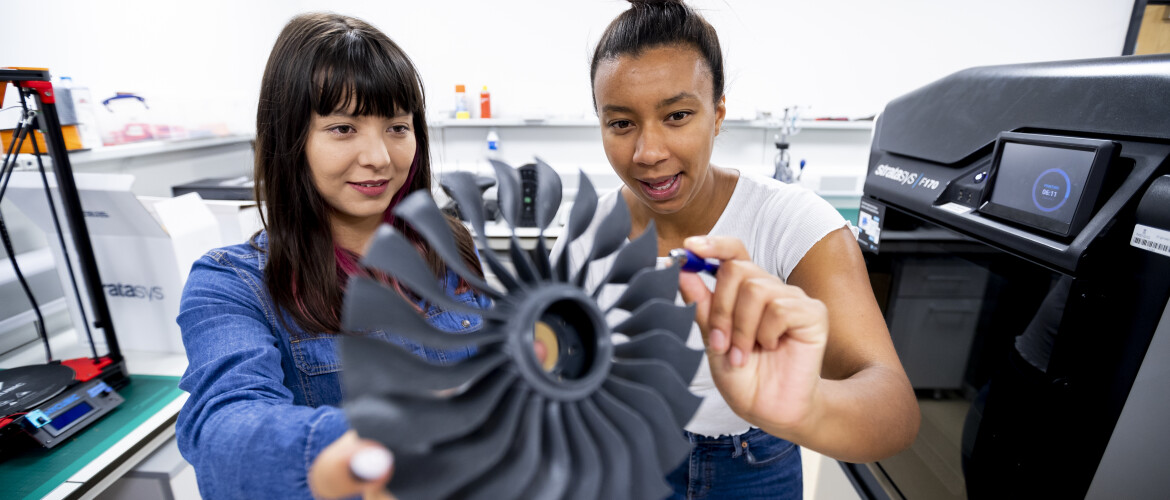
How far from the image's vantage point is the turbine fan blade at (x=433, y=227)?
43 centimetres

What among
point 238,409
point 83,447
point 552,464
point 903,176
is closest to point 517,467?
point 552,464

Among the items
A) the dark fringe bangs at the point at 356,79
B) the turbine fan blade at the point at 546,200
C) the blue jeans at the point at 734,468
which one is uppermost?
the dark fringe bangs at the point at 356,79

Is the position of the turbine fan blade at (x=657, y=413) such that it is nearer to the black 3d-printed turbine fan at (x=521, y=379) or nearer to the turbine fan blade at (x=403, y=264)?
the black 3d-printed turbine fan at (x=521, y=379)

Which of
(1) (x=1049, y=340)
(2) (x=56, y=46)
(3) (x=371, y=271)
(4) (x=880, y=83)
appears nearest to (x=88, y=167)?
(2) (x=56, y=46)

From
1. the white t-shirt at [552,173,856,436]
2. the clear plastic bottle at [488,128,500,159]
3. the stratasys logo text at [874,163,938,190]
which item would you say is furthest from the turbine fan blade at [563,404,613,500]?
the clear plastic bottle at [488,128,500,159]

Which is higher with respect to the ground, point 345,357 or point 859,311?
point 345,357

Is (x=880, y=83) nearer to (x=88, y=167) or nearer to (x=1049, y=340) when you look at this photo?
(x=1049, y=340)

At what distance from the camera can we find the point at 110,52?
2246 mm

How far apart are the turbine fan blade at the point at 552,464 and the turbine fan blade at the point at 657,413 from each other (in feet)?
0.23

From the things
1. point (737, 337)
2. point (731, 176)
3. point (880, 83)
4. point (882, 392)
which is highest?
point (880, 83)

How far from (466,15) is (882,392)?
3.76 metres

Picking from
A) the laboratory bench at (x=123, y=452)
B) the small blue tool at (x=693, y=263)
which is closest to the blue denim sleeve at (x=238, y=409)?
the small blue tool at (x=693, y=263)

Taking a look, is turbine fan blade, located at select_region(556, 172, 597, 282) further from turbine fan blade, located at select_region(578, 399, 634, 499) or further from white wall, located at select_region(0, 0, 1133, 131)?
white wall, located at select_region(0, 0, 1133, 131)

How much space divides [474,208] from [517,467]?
0.26 m
